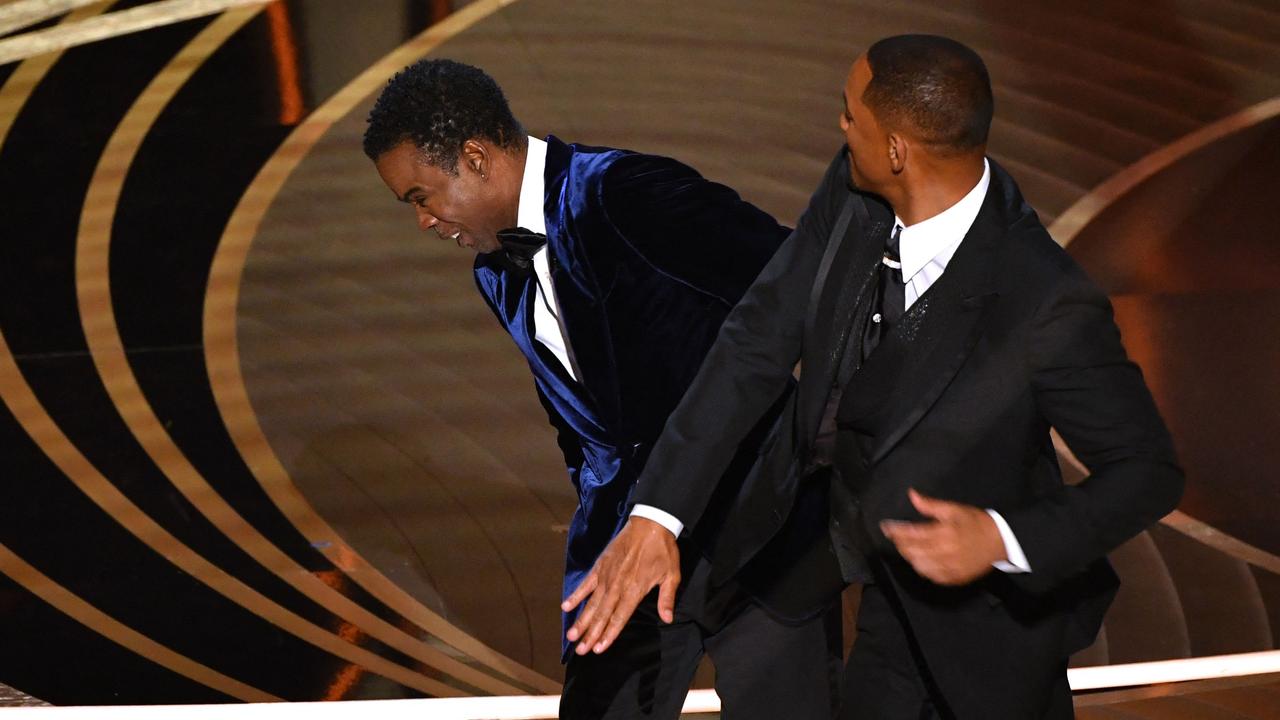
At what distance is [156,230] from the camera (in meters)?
5.17

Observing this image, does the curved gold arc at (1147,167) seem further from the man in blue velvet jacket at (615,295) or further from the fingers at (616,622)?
the fingers at (616,622)

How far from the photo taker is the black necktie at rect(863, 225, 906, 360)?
168cm

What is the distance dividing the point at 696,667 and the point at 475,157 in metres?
0.77

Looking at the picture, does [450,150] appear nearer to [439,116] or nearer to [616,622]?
[439,116]

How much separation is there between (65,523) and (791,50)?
12.3 ft

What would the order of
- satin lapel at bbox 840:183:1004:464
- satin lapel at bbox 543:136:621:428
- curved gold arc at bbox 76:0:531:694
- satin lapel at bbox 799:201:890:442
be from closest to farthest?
1. satin lapel at bbox 840:183:1004:464
2. satin lapel at bbox 799:201:890:442
3. satin lapel at bbox 543:136:621:428
4. curved gold arc at bbox 76:0:531:694

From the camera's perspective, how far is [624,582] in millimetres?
1708

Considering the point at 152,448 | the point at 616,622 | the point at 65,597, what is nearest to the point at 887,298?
the point at 616,622

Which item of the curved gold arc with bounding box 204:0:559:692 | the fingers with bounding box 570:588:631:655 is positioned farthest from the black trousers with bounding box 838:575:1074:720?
the curved gold arc with bounding box 204:0:559:692

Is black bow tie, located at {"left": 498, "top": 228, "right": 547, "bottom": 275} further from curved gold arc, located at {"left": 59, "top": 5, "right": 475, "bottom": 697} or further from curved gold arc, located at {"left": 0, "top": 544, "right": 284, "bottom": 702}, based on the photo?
curved gold arc, located at {"left": 0, "top": 544, "right": 284, "bottom": 702}

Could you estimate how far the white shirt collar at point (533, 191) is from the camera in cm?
197

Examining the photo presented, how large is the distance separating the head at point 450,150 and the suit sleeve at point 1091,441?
811 mm

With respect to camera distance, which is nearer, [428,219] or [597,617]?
[597,617]

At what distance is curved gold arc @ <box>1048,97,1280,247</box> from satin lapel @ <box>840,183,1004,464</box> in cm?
354
